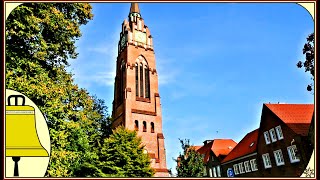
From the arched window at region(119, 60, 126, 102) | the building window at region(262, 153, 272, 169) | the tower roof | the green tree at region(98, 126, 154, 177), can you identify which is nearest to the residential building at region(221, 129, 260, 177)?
the building window at region(262, 153, 272, 169)

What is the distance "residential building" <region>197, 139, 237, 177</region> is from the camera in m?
36.9

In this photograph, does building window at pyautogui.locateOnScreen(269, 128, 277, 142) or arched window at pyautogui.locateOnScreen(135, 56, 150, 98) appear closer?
building window at pyautogui.locateOnScreen(269, 128, 277, 142)

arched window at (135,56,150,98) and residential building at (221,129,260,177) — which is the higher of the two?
arched window at (135,56,150,98)

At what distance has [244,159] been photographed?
31.0m

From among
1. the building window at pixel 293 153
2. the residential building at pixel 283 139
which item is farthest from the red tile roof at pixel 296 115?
the building window at pixel 293 153

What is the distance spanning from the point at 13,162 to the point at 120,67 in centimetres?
3897

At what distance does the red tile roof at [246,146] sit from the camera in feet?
100

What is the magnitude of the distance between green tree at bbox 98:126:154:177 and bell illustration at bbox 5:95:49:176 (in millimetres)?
14583

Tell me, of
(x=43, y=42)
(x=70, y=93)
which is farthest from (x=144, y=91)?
(x=43, y=42)

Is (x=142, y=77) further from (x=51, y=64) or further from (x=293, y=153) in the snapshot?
(x=51, y=64)

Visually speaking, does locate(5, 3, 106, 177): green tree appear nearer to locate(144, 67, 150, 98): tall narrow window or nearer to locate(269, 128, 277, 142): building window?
locate(269, 128, 277, 142): building window

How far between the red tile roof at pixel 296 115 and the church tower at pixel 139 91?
16.6m

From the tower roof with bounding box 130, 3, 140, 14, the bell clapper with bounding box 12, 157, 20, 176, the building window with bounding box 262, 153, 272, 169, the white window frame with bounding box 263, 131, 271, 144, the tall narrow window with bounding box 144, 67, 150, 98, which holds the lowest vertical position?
the building window with bounding box 262, 153, 272, 169

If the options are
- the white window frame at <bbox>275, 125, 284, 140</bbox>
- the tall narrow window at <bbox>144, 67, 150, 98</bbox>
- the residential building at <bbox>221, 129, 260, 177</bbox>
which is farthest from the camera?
the tall narrow window at <bbox>144, 67, 150, 98</bbox>
